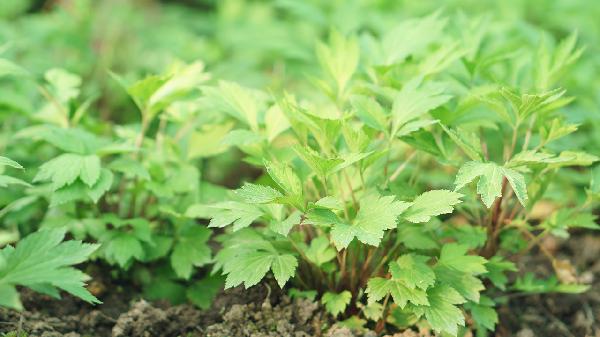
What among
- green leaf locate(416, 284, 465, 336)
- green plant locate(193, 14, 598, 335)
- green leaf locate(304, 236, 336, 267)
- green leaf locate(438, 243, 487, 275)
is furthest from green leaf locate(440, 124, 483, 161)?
green leaf locate(304, 236, 336, 267)

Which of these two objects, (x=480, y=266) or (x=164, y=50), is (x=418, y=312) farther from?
(x=164, y=50)

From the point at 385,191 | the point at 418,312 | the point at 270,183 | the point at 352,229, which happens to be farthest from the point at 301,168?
the point at 418,312

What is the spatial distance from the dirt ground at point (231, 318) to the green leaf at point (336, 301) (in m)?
0.05

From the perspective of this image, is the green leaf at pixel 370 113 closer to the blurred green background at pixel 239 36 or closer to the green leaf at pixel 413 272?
the green leaf at pixel 413 272

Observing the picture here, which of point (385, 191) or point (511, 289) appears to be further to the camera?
point (511, 289)

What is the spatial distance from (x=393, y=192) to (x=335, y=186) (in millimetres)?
178

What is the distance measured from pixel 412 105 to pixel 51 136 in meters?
1.07

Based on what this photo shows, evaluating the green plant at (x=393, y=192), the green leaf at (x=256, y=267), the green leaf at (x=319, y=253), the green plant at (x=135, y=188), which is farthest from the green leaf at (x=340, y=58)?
the green leaf at (x=256, y=267)

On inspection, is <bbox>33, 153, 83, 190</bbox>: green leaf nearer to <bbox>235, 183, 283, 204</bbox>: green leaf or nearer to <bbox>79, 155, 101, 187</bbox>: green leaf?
<bbox>79, 155, 101, 187</bbox>: green leaf

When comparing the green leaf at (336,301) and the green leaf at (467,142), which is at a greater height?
the green leaf at (467,142)

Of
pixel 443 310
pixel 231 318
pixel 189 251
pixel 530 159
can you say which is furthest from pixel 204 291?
pixel 530 159

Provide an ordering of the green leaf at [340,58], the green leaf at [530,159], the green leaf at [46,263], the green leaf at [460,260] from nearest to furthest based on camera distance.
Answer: the green leaf at [46,263], the green leaf at [530,159], the green leaf at [460,260], the green leaf at [340,58]

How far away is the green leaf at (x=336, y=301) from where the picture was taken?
5.88ft

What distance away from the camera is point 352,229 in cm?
160
